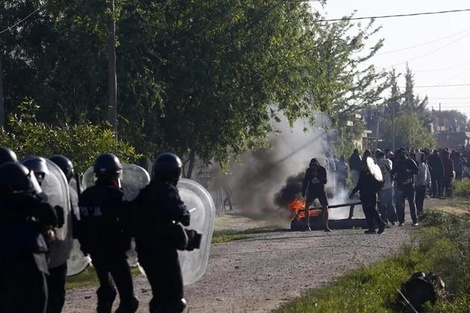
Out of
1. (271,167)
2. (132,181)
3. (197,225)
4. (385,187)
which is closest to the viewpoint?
(197,225)

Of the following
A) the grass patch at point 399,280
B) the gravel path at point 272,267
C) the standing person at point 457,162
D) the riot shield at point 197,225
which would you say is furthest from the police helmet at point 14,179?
the standing person at point 457,162

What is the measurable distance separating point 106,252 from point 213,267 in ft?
23.3

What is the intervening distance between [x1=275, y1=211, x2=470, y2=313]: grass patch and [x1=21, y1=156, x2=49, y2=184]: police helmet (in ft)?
10.4

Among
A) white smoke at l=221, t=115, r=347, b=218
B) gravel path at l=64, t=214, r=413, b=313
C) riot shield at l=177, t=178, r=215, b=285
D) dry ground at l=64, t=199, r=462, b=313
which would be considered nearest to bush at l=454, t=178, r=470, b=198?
white smoke at l=221, t=115, r=347, b=218

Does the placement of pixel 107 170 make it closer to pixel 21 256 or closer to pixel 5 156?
pixel 5 156

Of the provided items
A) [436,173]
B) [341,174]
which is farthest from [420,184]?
[436,173]

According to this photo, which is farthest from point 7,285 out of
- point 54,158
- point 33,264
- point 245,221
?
point 245,221

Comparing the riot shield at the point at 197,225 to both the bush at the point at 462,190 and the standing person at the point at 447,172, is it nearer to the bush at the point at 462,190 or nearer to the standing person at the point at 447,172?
the standing person at the point at 447,172

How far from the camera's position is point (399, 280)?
1419 cm

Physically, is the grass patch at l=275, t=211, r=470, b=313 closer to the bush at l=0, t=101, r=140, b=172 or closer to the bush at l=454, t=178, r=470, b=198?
the bush at l=0, t=101, r=140, b=172

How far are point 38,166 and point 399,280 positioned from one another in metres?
6.33

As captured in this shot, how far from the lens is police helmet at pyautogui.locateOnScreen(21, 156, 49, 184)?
9242 millimetres

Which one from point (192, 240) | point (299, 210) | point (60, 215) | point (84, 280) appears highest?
point (60, 215)

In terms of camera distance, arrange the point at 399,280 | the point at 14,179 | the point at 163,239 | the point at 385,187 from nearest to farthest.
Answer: the point at 14,179 < the point at 163,239 < the point at 399,280 < the point at 385,187
